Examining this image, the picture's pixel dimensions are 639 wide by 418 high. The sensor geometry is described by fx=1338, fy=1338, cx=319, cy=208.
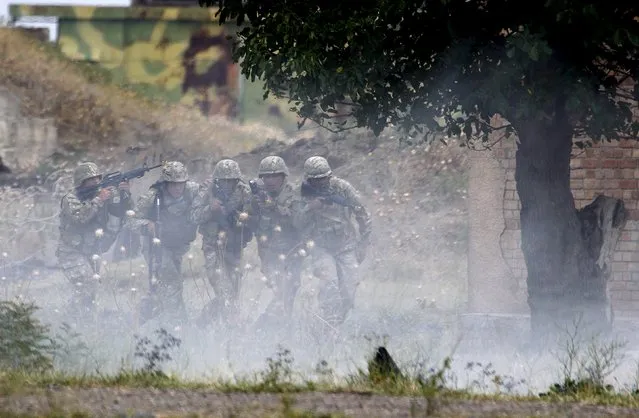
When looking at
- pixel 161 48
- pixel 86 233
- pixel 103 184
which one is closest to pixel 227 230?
pixel 103 184

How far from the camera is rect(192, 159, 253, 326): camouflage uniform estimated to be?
14.5 metres

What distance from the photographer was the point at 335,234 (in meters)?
14.2

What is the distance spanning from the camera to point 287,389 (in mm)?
7586

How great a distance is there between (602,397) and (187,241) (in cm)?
795

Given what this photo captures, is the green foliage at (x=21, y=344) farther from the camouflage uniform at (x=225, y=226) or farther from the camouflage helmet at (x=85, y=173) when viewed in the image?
the camouflage helmet at (x=85, y=173)

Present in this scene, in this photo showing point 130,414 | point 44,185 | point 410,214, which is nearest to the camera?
point 130,414

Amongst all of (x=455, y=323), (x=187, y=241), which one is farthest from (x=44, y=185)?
(x=455, y=323)

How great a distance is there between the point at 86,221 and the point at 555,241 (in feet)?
19.6

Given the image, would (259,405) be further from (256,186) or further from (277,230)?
(256,186)

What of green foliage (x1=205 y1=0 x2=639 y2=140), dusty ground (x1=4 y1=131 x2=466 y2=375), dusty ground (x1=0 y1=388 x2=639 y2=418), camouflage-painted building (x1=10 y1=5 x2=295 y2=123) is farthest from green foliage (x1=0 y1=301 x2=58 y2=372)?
camouflage-painted building (x1=10 y1=5 x2=295 y2=123)

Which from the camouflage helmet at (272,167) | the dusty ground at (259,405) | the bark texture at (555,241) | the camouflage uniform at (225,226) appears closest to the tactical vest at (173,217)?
the camouflage uniform at (225,226)

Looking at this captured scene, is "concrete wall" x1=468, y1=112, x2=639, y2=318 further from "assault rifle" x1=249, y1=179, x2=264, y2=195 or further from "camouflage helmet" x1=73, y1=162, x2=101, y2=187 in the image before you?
"camouflage helmet" x1=73, y1=162, x2=101, y2=187

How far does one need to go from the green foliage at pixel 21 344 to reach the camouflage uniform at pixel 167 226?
4875mm

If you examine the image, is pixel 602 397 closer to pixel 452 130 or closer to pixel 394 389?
pixel 394 389
